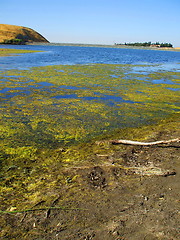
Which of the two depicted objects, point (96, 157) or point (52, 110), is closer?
point (96, 157)

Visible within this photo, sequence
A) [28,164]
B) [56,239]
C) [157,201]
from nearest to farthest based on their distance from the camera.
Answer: [56,239] → [157,201] → [28,164]

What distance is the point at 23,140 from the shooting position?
21.1 feet

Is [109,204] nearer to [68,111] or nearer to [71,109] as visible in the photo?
[68,111]

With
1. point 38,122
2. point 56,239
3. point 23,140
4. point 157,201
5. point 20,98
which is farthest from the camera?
point 20,98

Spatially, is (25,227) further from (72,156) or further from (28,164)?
(72,156)

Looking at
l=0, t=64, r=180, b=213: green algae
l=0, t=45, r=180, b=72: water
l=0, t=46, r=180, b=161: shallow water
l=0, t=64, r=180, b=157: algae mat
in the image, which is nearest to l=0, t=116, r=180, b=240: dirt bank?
l=0, t=64, r=180, b=213: green algae

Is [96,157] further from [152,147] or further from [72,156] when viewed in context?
[152,147]

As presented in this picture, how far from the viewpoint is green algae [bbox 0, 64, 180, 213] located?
4.45m

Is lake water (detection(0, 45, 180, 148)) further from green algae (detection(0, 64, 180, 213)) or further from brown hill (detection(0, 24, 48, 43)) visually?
brown hill (detection(0, 24, 48, 43))

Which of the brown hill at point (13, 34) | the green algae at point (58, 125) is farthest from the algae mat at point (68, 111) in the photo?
the brown hill at point (13, 34)

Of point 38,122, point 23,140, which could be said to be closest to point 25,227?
point 23,140

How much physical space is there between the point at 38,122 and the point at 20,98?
3858 millimetres

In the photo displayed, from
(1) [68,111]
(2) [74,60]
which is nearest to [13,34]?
(2) [74,60]

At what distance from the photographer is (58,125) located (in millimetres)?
7680
